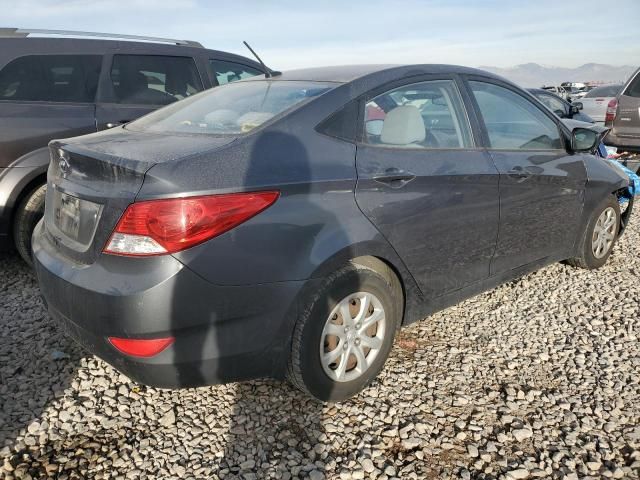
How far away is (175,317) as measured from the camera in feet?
6.86

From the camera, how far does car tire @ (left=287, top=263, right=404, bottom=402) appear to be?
2.41m

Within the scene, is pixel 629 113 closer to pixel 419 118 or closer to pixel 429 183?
pixel 419 118

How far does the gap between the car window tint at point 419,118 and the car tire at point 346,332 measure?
0.67m

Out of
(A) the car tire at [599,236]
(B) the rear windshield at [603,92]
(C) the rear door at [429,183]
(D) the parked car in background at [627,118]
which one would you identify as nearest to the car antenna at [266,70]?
(C) the rear door at [429,183]

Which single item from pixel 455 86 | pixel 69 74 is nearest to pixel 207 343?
pixel 455 86

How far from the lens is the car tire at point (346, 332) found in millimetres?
2408

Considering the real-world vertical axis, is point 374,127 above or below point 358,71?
below

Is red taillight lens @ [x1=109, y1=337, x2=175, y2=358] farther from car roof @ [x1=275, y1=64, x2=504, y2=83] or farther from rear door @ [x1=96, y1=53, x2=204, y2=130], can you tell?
rear door @ [x1=96, y1=53, x2=204, y2=130]

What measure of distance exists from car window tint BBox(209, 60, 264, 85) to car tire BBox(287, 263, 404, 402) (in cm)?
341

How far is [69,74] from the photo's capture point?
4348 mm

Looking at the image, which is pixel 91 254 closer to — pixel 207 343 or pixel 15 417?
pixel 207 343

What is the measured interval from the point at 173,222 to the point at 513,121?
2.45 meters

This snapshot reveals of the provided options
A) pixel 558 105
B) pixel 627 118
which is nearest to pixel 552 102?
pixel 558 105

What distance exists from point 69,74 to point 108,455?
3223mm
